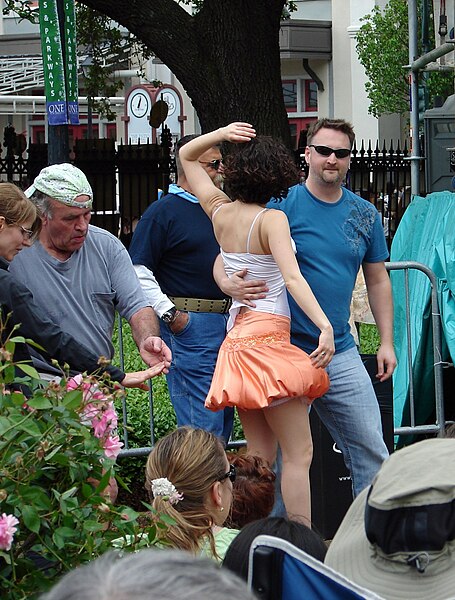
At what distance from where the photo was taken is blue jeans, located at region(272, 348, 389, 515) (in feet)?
16.3

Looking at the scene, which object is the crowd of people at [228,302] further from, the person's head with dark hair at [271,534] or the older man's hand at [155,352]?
the person's head with dark hair at [271,534]

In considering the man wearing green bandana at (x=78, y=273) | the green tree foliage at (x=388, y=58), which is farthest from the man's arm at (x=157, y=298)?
the green tree foliage at (x=388, y=58)

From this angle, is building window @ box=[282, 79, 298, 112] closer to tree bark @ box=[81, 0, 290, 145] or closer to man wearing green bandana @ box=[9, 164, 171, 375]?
tree bark @ box=[81, 0, 290, 145]

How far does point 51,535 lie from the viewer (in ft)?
8.07

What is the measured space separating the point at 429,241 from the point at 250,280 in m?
3.15

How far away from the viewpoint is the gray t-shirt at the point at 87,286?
4645 millimetres

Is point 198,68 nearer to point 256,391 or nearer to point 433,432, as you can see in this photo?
point 433,432

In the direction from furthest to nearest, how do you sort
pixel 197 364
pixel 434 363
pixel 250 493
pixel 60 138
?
1. pixel 60 138
2. pixel 434 363
3. pixel 197 364
4. pixel 250 493

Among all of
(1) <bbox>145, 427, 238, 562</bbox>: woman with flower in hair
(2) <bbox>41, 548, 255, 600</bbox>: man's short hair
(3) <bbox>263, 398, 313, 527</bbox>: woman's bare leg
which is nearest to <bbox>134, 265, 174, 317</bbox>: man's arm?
A: (3) <bbox>263, 398, 313, 527</bbox>: woman's bare leg

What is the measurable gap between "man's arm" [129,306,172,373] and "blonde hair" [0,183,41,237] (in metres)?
0.71

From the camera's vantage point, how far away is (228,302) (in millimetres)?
5457

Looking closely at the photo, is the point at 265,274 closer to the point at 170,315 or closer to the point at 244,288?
the point at 244,288

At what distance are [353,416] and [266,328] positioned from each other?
23.3 inches

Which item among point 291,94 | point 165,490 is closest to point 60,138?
point 165,490
